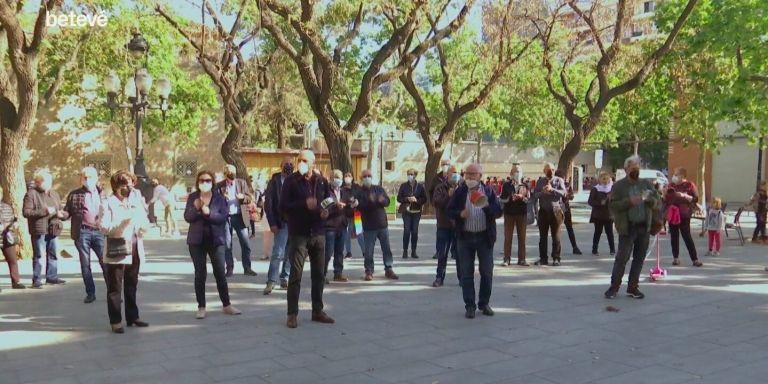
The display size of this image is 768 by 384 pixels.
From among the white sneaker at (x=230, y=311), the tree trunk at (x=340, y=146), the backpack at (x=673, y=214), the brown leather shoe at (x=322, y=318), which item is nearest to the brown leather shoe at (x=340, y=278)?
the white sneaker at (x=230, y=311)

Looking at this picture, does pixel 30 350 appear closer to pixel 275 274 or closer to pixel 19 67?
pixel 275 274

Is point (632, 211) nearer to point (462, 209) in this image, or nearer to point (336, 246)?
point (462, 209)

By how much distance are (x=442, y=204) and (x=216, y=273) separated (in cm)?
311

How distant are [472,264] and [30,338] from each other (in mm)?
4380

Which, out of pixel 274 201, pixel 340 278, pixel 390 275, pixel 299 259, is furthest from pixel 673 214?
pixel 299 259

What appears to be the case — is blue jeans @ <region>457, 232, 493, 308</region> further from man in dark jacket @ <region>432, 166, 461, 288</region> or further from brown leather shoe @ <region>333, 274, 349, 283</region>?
brown leather shoe @ <region>333, 274, 349, 283</region>

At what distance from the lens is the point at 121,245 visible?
6.63m

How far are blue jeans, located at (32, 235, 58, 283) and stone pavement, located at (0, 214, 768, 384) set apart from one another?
36 centimetres

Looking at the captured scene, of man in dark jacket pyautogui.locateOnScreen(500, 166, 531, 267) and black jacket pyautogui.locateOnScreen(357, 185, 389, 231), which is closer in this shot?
black jacket pyautogui.locateOnScreen(357, 185, 389, 231)

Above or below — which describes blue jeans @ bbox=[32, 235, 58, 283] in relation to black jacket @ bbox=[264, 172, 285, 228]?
below

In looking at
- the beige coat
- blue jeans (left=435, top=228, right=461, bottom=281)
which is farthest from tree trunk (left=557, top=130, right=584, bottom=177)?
the beige coat

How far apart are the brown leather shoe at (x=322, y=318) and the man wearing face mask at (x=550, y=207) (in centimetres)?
510

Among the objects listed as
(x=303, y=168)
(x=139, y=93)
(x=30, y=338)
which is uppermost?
(x=139, y=93)

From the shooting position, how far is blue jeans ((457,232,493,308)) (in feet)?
23.8
